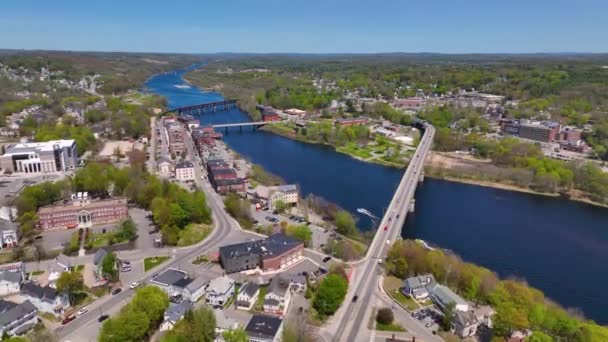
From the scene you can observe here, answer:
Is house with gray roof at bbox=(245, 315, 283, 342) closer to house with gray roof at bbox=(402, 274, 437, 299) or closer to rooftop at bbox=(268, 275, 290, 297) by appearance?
rooftop at bbox=(268, 275, 290, 297)

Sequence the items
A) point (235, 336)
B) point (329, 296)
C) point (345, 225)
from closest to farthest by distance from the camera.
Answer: point (235, 336) < point (329, 296) < point (345, 225)

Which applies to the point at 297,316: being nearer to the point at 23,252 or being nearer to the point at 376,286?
the point at 376,286

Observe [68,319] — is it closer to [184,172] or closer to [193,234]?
[193,234]

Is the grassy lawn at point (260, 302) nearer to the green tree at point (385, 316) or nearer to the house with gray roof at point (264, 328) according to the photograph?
the house with gray roof at point (264, 328)

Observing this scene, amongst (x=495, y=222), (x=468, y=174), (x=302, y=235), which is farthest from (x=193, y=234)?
(x=468, y=174)

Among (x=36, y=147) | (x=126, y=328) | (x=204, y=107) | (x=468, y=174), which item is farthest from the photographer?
(x=204, y=107)

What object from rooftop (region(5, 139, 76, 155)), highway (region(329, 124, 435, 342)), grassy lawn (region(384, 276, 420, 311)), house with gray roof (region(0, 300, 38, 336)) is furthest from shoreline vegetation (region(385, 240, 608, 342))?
rooftop (region(5, 139, 76, 155))

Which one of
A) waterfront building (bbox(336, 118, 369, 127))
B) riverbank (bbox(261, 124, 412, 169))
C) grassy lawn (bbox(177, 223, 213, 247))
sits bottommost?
riverbank (bbox(261, 124, 412, 169))

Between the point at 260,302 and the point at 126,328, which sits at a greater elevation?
the point at 126,328
